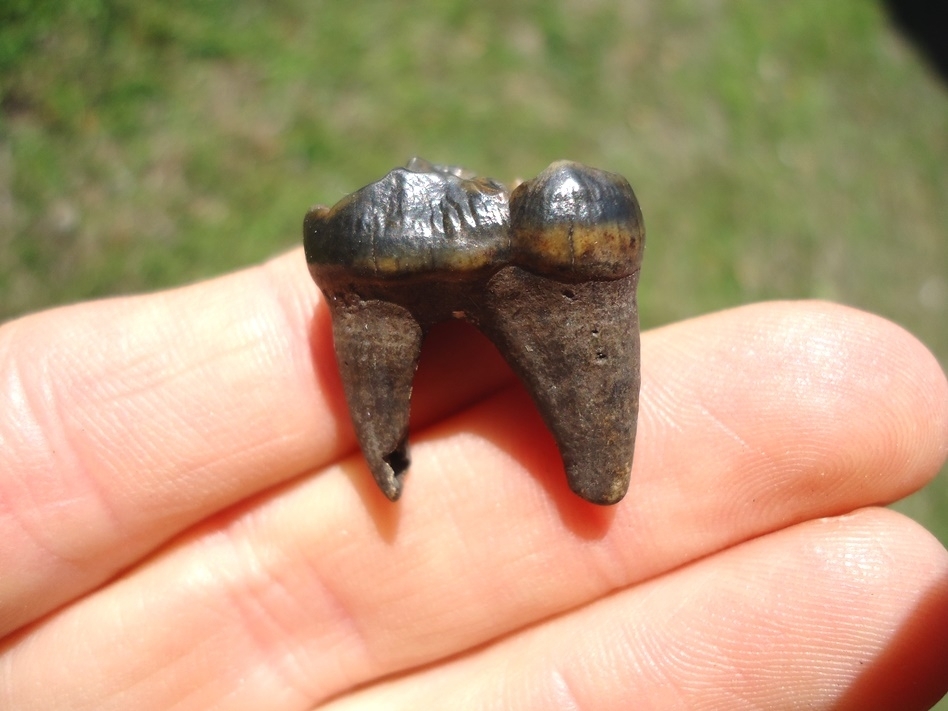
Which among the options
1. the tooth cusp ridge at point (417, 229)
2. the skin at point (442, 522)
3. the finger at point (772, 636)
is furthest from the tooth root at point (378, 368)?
the finger at point (772, 636)

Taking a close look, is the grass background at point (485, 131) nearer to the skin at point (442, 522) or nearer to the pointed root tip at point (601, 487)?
the skin at point (442, 522)

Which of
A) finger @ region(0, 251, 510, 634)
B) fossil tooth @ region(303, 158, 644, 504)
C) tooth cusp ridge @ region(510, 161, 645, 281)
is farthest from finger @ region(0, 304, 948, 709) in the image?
tooth cusp ridge @ region(510, 161, 645, 281)

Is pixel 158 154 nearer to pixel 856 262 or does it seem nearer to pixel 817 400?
pixel 817 400

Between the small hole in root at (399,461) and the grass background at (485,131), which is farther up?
the grass background at (485,131)

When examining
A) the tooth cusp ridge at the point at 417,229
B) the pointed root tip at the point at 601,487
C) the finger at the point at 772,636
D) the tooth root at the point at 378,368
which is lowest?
the finger at the point at 772,636

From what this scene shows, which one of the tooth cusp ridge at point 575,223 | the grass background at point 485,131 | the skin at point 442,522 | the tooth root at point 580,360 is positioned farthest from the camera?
the grass background at point 485,131

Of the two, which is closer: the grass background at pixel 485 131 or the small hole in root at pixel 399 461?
the small hole in root at pixel 399 461

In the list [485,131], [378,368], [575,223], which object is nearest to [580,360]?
[575,223]
